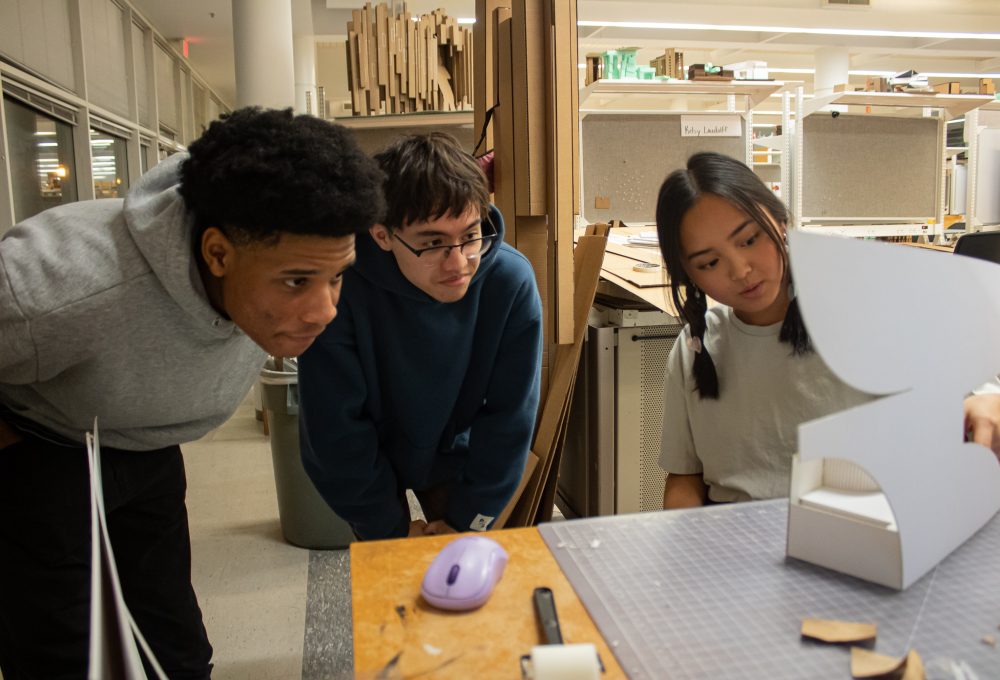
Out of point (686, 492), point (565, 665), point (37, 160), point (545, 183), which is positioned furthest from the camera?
point (37, 160)

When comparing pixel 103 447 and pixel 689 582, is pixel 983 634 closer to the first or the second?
pixel 689 582

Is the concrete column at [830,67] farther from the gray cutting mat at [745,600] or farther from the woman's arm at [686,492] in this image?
the gray cutting mat at [745,600]

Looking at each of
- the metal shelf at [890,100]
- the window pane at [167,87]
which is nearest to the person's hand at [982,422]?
the metal shelf at [890,100]

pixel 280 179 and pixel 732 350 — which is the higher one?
pixel 280 179

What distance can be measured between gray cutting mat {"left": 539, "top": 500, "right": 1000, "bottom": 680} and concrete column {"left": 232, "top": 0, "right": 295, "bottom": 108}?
362 centimetres

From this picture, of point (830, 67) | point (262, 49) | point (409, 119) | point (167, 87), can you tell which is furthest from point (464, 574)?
point (830, 67)

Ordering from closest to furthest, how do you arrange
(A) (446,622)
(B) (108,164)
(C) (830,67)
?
(A) (446,622) → (B) (108,164) → (C) (830,67)

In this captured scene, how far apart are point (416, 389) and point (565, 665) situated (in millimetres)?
740

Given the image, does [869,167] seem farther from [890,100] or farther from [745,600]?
[745,600]

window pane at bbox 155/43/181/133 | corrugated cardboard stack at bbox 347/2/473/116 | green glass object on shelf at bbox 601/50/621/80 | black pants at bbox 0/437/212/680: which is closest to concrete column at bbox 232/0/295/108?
corrugated cardboard stack at bbox 347/2/473/116

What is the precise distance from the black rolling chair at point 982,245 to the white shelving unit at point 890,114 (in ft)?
3.36

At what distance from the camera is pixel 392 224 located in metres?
1.06

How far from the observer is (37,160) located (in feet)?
14.2

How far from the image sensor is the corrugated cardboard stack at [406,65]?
300 centimetres
